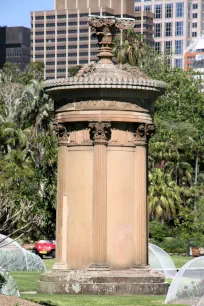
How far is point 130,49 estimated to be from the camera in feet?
286

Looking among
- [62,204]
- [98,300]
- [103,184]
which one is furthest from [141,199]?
[98,300]

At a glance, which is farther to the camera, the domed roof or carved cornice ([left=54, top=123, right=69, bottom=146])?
carved cornice ([left=54, top=123, right=69, bottom=146])

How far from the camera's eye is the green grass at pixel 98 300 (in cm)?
2264

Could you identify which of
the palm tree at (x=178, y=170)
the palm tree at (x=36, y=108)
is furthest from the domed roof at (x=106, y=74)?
the palm tree at (x=178, y=170)

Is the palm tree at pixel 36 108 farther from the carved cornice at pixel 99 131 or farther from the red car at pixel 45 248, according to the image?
the carved cornice at pixel 99 131

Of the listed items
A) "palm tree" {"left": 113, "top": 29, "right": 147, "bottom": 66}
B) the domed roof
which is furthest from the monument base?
"palm tree" {"left": 113, "top": 29, "right": 147, "bottom": 66}

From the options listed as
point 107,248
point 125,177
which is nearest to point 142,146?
point 125,177

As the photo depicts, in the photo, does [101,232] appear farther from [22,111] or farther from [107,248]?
[22,111]

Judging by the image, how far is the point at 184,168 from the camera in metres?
75.2

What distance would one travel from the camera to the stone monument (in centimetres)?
2530

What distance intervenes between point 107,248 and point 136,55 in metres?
61.9

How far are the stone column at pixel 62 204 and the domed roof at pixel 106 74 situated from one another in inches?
43.5

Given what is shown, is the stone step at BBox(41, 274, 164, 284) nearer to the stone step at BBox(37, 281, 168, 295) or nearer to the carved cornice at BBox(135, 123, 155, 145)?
the stone step at BBox(37, 281, 168, 295)

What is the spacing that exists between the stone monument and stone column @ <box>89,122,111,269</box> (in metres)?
0.02
